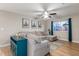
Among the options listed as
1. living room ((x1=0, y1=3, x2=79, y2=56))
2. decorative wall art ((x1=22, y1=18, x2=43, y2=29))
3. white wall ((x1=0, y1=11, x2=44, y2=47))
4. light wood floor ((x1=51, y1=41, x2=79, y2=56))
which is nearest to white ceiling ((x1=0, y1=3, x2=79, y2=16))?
living room ((x1=0, y1=3, x2=79, y2=56))

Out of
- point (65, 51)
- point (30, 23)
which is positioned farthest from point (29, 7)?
point (65, 51)

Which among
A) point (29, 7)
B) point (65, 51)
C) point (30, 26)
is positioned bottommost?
point (65, 51)

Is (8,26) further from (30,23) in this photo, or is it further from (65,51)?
(65,51)

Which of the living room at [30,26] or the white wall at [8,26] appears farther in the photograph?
the white wall at [8,26]

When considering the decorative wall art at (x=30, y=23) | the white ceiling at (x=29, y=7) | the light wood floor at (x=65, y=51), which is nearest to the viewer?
the white ceiling at (x=29, y=7)

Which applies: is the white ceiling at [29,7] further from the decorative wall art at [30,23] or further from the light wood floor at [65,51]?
the light wood floor at [65,51]

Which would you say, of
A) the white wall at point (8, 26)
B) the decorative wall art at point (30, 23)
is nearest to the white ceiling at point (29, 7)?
the decorative wall art at point (30, 23)

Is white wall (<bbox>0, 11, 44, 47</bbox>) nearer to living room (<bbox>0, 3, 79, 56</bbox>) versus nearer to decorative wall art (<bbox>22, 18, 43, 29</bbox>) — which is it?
living room (<bbox>0, 3, 79, 56</bbox>)

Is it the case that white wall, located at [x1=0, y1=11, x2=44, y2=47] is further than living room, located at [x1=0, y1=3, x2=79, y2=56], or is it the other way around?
white wall, located at [x1=0, y1=11, x2=44, y2=47]

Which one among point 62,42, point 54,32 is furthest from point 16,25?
point 62,42

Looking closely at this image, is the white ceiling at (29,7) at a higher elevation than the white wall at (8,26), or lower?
higher

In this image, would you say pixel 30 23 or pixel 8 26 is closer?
pixel 30 23

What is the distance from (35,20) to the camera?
2484 millimetres

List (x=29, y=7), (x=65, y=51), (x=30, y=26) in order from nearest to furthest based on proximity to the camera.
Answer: (x=29, y=7) → (x=30, y=26) → (x=65, y=51)
